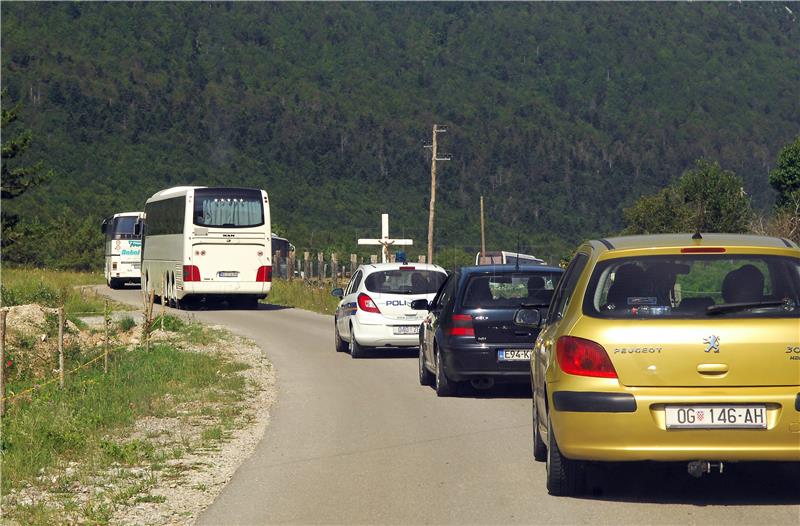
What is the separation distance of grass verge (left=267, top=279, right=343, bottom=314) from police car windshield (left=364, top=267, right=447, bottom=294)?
18.3 m

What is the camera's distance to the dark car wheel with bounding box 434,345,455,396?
15430mm

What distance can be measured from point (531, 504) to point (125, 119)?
165080mm

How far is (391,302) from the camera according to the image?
21094 millimetres

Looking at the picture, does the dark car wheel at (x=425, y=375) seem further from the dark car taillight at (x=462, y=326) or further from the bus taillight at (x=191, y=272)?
the bus taillight at (x=191, y=272)

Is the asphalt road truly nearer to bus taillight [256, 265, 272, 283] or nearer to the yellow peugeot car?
the yellow peugeot car

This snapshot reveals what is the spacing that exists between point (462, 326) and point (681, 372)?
704cm

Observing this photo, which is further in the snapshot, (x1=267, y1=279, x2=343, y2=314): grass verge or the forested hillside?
the forested hillside

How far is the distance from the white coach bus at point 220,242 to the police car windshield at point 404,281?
16.9 m

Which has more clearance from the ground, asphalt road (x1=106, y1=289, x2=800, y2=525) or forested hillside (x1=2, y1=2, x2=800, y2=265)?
forested hillside (x1=2, y1=2, x2=800, y2=265)

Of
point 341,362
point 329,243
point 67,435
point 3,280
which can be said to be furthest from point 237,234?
point 329,243

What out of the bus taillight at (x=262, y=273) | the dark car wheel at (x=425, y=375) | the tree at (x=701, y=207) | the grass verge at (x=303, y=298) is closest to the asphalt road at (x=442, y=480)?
the dark car wheel at (x=425, y=375)

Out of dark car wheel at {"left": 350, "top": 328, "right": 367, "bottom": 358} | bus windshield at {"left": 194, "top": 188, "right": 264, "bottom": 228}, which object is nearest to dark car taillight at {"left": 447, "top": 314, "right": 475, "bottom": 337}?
dark car wheel at {"left": 350, "top": 328, "right": 367, "bottom": 358}

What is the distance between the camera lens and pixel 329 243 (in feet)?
413

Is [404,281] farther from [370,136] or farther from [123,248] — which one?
[370,136]
